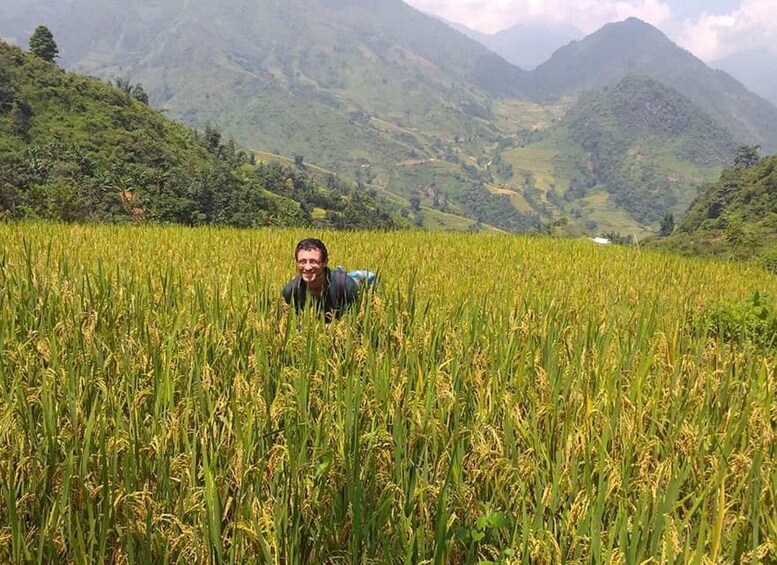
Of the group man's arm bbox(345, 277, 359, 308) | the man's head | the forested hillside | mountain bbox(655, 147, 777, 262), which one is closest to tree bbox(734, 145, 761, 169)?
mountain bbox(655, 147, 777, 262)

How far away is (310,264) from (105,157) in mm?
66012

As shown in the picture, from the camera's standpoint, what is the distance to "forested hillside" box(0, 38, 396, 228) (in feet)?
164

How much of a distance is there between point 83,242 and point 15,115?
69.5 meters

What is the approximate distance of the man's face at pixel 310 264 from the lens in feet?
13.4

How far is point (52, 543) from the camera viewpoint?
144 centimetres

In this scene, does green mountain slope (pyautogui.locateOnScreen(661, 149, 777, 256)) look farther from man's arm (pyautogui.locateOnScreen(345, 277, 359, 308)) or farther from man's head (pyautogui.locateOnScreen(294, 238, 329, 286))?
man's head (pyautogui.locateOnScreen(294, 238, 329, 286))

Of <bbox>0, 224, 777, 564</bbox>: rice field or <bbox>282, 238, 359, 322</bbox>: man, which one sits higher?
<bbox>282, 238, 359, 322</bbox>: man

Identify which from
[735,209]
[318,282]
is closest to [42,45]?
[318,282]

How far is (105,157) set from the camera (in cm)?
6006

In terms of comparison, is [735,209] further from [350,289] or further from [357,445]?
Result: [357,445]

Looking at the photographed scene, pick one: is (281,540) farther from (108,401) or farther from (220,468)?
(108,401)

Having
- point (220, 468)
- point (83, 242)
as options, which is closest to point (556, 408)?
point (220, 468)

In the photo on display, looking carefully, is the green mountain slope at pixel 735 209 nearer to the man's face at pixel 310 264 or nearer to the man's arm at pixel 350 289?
the man's arm at pixel 350 289

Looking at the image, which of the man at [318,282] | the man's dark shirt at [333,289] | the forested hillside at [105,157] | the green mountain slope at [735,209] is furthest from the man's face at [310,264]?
the green mountain slope at [735,209]
